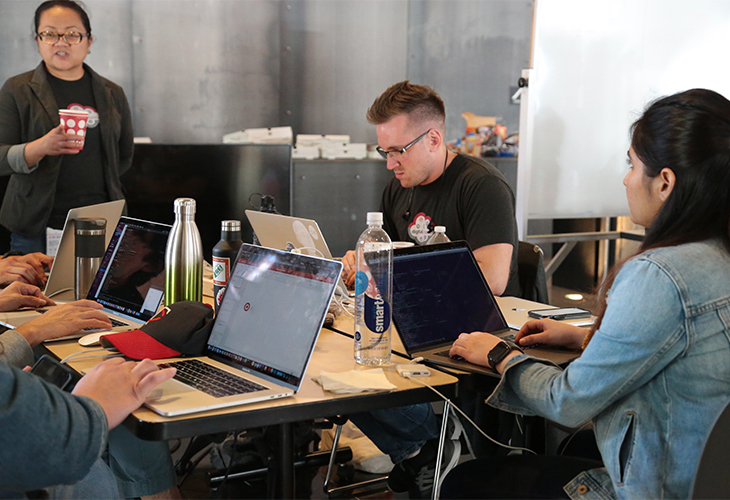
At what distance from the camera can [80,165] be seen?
3.18 meters

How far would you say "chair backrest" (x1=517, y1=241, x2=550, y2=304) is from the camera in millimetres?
2459

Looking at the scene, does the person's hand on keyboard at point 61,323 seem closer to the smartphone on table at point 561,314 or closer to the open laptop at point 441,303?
the open laptop at point 441,303

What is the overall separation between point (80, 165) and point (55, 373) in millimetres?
2195

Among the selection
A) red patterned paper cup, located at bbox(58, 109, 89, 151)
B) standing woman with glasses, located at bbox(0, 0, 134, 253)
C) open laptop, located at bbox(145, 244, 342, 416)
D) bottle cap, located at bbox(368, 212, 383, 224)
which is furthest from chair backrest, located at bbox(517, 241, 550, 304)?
standing woman with glasses, located at bbox(0, 0, 134, 253)

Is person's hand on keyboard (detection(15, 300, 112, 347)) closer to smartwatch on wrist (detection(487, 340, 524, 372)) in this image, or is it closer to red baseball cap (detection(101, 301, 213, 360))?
red baseball cap (detection(101, 301, 213, 360))

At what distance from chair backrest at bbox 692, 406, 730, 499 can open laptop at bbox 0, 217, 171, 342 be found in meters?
1.30

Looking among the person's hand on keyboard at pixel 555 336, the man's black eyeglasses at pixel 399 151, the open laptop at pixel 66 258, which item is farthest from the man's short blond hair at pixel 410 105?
the person's hand on keyboard at pixel 555 336

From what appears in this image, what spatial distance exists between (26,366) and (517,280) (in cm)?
168

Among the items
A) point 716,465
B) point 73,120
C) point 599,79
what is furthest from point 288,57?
point 716,465

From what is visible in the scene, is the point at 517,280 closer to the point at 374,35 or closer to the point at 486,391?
the point at 486,391

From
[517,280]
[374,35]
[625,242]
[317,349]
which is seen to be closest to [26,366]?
[317,349]

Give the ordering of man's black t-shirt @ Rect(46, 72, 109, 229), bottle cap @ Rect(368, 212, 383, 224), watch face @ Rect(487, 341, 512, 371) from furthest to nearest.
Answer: man's black t-shirt @ Rect(46, 72, 109, 229) < bottle cap @ Rect(368, 212, 383, 224) < watch face @ Rect(487, 341, 512, 371)

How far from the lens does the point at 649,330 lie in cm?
108

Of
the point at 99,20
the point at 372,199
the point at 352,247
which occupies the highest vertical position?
Result: the point at 99,20
